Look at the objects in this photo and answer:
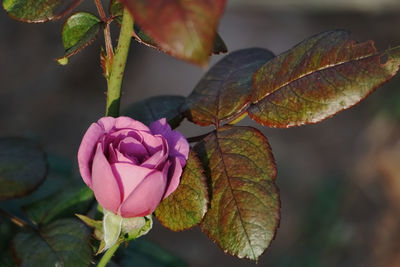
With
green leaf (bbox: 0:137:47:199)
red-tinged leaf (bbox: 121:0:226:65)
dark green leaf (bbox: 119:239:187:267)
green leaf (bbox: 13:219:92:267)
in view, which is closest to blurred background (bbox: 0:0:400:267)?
dark green leaf (bbox: 119:239:187:267)

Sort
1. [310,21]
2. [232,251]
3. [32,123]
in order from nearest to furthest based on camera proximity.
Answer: [232,251], [32,123], [310,21]

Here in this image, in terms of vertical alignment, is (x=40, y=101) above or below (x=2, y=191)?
below

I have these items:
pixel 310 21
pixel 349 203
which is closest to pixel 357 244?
pixel 349 203

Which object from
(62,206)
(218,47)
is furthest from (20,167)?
(218,47)

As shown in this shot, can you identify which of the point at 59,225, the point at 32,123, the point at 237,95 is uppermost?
the point at 237,95

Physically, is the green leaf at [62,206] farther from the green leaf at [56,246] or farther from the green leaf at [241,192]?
the green leaf at [241,192]

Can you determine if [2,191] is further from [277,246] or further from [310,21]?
[310,21]

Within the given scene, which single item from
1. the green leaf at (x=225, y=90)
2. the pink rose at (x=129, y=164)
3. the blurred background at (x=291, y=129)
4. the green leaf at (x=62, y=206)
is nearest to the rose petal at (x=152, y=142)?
the pink rose at (x=129, y=164)
